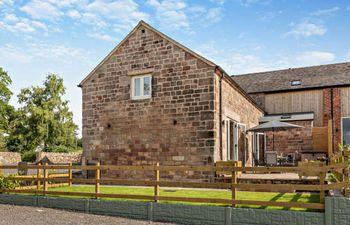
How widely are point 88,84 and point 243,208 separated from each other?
34.4ft

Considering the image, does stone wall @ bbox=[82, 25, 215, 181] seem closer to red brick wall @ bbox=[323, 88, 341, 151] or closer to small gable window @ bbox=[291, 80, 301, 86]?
red brick wall @ bbox=[323, 88, 341, 151]

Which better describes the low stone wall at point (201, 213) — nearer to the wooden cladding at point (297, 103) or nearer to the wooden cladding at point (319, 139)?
the wooden cladding at point (319, 139)

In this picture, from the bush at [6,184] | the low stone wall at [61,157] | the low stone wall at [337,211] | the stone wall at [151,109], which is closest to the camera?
the low stone wall at [337,211]

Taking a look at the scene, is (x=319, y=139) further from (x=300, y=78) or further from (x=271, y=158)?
(x=271, y=158)

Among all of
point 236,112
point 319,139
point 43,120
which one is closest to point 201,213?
point 236,112

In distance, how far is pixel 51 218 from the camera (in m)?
8.12

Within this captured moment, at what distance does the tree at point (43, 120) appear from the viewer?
135ft

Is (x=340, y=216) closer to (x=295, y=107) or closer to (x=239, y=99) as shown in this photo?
(x=239, y=99)

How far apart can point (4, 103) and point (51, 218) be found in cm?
4041

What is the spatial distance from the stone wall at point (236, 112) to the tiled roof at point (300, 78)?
4636mm

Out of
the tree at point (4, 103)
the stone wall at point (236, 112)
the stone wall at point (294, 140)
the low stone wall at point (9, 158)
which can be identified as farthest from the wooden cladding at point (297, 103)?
the tree at point (4, 103)

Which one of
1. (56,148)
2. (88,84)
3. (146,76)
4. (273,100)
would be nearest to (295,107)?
(273,100)

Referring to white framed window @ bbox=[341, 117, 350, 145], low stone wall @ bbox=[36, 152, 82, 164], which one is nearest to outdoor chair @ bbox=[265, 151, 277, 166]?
white framed window @ bbox=[341, 117, 350, 145]

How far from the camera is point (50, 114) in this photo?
136 ft
